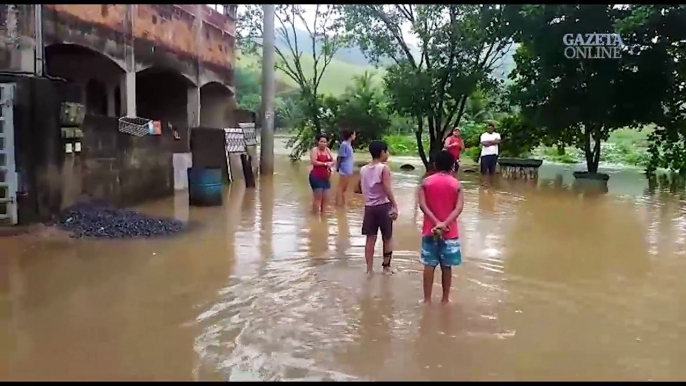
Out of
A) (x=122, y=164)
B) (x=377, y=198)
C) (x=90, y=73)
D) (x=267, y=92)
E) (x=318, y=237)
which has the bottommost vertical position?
(x=318, y=237)

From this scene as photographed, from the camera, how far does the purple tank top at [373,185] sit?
750cm

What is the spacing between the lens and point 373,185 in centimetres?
751

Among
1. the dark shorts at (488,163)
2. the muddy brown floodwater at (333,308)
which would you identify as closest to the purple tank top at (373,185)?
the muddy brown floodwater at (333,308)

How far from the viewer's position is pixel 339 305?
248 inches

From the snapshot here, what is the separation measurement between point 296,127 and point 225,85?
8.07m

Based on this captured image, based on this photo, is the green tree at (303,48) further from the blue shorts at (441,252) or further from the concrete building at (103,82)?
the blue shorts at (441,252)

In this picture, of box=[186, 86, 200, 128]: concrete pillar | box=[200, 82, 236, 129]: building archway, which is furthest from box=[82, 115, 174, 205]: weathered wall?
box=[200, 82, 236, 129]: building archway

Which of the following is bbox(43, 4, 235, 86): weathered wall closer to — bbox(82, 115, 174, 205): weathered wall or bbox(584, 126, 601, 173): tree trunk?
bbox(82, 115, 174, 205): weathered wall

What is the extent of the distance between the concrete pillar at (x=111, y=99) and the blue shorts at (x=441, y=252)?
14309mm

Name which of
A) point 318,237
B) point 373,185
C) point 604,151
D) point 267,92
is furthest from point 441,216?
point 604,151

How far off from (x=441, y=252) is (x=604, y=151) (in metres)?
30.7

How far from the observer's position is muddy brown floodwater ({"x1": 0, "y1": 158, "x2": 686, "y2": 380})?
15.7ft

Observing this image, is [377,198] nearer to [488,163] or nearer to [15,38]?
[15,38]

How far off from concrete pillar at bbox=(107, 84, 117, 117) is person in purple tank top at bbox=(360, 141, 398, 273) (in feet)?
42.0
